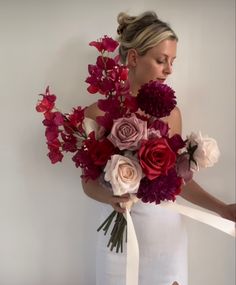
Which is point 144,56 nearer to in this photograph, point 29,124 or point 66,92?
point 66,92

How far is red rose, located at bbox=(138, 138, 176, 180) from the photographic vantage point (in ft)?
2.64

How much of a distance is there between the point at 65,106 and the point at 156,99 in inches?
23.3

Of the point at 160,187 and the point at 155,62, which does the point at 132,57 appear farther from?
the point at 160,187

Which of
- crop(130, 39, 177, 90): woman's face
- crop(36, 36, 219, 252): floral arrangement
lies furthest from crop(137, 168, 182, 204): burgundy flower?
crop(130, 39, 177, 90): woman's face

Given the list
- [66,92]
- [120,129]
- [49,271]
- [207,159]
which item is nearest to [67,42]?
[66,92]

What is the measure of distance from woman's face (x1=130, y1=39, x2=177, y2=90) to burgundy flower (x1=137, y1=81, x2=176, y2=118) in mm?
280

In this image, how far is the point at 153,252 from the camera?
3.61 feet

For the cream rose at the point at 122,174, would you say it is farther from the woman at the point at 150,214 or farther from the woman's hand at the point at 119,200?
the woman at the point at 150,214

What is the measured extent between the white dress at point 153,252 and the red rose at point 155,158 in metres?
0.34

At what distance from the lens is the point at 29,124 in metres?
1.33

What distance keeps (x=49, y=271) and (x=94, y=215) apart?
28cm

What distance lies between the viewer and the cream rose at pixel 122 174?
0.81m

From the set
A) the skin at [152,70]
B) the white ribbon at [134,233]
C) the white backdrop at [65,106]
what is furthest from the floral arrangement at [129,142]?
the white backdrop at [65,106]

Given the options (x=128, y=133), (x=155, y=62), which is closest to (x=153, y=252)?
(x=128, y=133)
